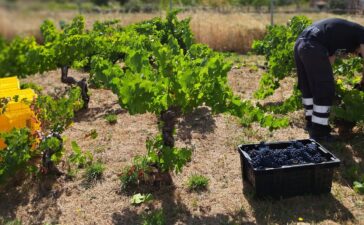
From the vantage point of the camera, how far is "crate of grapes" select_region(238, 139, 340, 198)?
4.07 meters

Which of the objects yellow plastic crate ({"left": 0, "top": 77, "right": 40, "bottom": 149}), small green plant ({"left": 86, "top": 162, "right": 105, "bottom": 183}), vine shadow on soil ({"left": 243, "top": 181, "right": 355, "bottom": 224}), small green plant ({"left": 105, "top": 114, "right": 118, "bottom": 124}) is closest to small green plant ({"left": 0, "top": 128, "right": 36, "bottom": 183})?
yellow plastic crate ({"left": 0, "top": 77, "right": 40, "bottom": 149})

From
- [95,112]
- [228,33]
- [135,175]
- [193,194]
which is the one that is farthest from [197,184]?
[228,33]

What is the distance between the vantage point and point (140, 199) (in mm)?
4324

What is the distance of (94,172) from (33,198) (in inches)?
27.1

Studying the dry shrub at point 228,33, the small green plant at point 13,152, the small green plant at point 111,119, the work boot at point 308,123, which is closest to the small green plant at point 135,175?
the small green plant at point 13,152

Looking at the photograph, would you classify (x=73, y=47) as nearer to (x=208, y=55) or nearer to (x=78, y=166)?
(x=78, y=166)

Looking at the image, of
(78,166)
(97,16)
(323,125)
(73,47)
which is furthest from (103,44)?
(97,16)

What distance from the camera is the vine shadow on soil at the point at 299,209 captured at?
398 cm

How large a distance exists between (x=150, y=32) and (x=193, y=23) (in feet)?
14.4

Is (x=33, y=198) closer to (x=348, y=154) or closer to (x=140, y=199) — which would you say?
(x=140, y=199)

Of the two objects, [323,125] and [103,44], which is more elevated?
[103,44]

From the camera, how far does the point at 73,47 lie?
6.60 metres

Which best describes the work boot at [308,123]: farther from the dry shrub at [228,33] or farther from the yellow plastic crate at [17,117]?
the dry shrub at [228,33]

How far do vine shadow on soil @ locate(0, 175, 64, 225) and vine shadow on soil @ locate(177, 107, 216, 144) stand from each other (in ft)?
5.81
